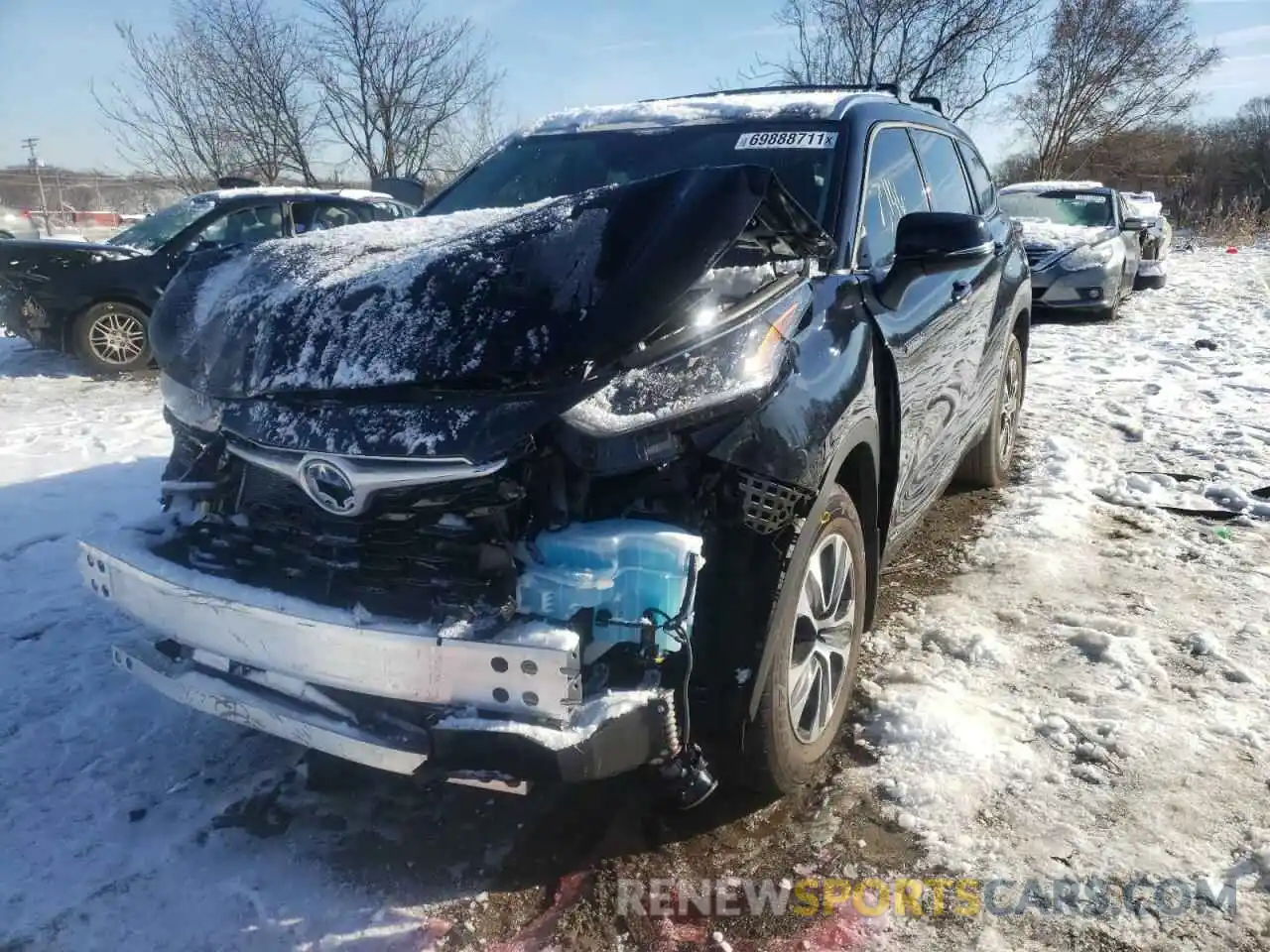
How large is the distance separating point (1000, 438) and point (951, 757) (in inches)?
107

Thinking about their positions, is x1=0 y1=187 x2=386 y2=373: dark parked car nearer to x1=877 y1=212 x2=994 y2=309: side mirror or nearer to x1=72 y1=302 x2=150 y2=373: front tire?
x1=72 y1=302 x2=150 y2=373: front tire

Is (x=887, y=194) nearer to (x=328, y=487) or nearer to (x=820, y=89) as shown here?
(x=820, y=89)

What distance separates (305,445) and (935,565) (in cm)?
293

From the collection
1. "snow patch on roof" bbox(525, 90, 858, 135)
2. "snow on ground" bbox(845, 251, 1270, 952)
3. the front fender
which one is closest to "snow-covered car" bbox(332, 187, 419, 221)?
"snow patch on roof" bbox(525, 90, 858, 135)

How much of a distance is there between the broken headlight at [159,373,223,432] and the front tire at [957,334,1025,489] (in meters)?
3.61

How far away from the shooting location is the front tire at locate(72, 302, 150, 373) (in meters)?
8.33

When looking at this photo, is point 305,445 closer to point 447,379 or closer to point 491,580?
point 447,379

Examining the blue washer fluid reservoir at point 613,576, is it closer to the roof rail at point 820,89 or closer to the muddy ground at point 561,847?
the muddy ground at point 561,847

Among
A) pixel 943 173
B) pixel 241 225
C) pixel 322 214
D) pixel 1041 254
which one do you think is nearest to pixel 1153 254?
pixel 1041 254

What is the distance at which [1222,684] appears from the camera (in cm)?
295

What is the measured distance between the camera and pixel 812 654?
239 centimetres

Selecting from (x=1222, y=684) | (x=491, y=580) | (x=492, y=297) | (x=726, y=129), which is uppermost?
(x=726, y=129)

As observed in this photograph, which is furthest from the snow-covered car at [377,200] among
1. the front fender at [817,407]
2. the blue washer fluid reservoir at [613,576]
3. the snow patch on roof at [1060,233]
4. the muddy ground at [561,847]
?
the blue washer fluid reservoir at [613,576]

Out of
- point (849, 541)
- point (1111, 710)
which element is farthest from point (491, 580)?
point (1111, 710)
